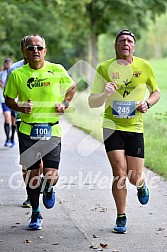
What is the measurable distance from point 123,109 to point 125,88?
0.74ft

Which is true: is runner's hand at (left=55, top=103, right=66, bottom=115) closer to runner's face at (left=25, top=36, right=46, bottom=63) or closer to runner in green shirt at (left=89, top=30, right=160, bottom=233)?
runner in green shirt at (left=89, top=30, right=160, bottom=233)

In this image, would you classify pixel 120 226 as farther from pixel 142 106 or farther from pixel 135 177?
pixel 142 106

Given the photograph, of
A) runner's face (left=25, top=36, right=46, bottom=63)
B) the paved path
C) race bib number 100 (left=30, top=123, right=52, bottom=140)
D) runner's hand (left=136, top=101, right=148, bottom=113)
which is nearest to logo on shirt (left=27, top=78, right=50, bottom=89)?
runner's face (left=25, top=36, right=46, bottom=63)

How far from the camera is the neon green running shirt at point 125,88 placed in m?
7.52

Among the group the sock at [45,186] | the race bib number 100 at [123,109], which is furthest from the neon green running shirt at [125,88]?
the sock at [45,186]

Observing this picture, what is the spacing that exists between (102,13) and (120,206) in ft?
89.9

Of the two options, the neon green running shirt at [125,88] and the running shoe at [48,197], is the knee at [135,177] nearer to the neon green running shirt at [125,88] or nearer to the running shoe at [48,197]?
the neon green running shirt at [125,88]

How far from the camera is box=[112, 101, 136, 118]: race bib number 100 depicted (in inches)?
296

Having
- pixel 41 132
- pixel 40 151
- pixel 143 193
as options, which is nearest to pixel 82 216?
pixel 143 193

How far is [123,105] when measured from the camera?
24.6 ft

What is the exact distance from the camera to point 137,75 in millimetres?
7520

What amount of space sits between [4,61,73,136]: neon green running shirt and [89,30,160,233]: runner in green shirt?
0.40 metres

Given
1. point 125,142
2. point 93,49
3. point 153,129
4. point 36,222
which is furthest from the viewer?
point 93,49

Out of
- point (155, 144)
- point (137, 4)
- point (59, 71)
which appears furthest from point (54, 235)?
point (137, 4)
